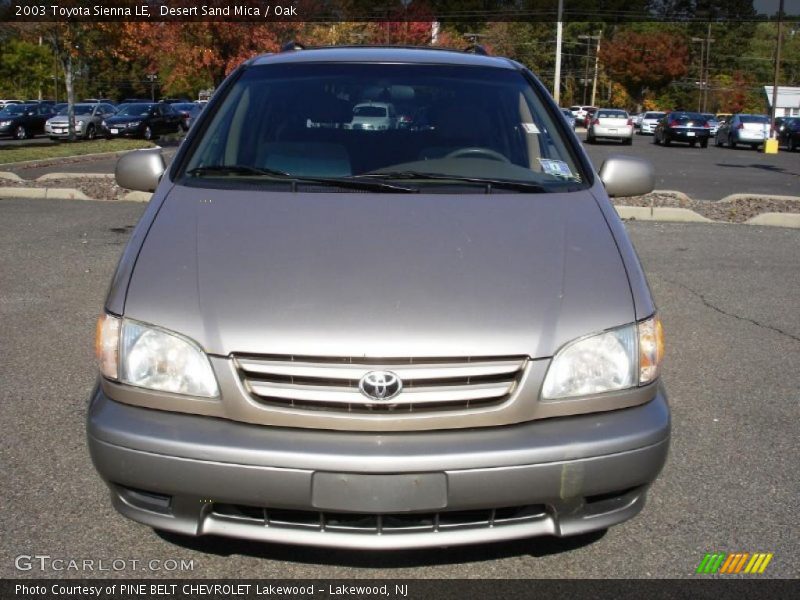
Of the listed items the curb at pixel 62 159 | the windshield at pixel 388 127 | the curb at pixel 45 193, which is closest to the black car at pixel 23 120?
the curb at pixel 62 159

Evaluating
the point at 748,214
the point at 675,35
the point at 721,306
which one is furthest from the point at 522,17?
the point at 721,306

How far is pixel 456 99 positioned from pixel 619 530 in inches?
80.7

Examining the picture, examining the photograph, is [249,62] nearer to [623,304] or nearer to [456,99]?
[456,99]

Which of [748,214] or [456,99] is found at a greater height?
[456,99]

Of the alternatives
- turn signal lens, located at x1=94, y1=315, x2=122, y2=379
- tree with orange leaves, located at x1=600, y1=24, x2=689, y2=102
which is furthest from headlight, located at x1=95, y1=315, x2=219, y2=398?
tree with orange leaves, located at x1=600, y1=24, x2=689, y2=102

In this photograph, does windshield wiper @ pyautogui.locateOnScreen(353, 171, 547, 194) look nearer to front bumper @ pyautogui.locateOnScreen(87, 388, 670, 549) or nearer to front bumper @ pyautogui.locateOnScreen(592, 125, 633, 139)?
front bumper @ pyautogui.locateOnScreen(87, 388, 670, 549)

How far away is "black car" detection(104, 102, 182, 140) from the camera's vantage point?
32406mm

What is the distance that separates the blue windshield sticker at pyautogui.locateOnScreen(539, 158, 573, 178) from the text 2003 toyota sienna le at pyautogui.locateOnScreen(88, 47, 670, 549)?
58 centimetres

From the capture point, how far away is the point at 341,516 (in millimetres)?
2512

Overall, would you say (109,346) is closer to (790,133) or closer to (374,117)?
(374,117)

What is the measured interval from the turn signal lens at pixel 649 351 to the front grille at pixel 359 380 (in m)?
0.48

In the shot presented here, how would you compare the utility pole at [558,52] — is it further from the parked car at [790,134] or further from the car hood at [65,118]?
the car hood at [65,118]

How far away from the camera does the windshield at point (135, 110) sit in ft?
108

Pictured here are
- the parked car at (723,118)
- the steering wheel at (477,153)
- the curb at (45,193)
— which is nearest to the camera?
the steering wheel at (477,153)
